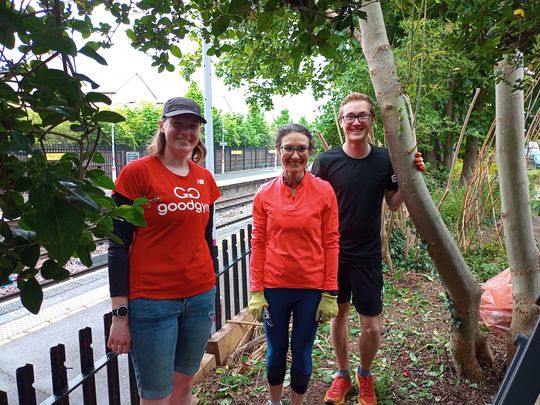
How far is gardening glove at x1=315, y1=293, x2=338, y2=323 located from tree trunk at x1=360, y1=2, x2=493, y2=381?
2.47ft

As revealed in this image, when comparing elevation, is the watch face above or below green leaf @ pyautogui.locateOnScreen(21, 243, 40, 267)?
below

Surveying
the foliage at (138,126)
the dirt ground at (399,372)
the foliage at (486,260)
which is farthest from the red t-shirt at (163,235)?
the foliage at (138,126)

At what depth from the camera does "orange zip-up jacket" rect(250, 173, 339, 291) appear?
2.33 m

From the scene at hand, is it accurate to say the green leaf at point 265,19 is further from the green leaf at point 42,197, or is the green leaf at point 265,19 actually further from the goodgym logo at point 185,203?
the goodgym logo at point 185,203

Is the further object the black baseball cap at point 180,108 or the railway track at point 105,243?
the railway track at point 105,243

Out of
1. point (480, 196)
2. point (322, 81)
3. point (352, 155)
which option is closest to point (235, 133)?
point (322, 81)

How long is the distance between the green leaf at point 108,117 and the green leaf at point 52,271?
0.29 metres

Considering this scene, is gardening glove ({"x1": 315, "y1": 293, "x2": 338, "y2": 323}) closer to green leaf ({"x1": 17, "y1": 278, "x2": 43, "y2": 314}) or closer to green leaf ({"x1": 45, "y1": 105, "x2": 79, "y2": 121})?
green leaf ({"x1": 17, "y1": 278, "x2": 43, "y2": 314})

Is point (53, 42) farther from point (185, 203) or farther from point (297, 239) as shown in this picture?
point (297, 239)

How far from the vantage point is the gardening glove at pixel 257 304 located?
233cm

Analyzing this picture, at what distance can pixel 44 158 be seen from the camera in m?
0.67

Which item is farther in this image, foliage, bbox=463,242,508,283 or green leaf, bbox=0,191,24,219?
foliage, bbox=463,242,508,283

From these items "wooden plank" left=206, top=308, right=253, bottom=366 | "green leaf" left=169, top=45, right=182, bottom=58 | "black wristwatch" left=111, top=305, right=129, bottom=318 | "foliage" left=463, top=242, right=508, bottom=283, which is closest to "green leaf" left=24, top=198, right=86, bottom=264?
"black wristwatch" left=111, top=305, right=129, bottom=318

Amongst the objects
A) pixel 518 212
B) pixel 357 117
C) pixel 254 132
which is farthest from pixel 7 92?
pixel 254 132
